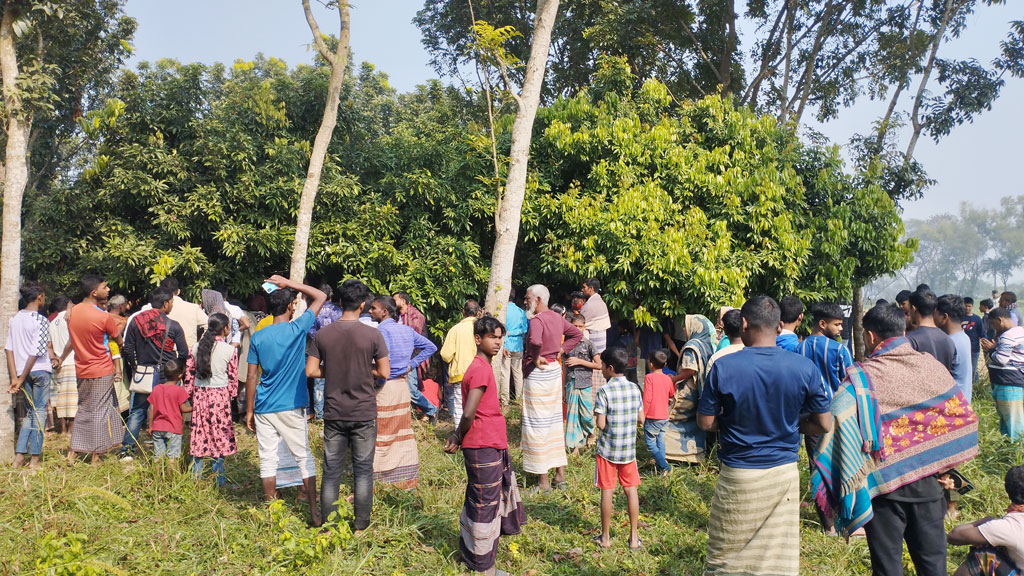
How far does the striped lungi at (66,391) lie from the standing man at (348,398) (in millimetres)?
4248

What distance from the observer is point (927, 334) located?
5.20 meters

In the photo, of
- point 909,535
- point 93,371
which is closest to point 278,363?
point 93,371

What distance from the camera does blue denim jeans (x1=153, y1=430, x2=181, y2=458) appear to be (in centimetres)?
603

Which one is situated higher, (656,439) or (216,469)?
(656,439)

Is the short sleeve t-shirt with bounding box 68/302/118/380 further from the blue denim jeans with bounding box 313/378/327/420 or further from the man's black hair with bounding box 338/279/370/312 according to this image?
the man's black hair with bounding box 338/279/370/312

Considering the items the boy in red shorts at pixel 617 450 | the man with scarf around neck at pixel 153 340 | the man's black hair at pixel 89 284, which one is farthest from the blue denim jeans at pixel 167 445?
the boy in red shorts at pixel 617 450

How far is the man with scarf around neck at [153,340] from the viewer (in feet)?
21.0

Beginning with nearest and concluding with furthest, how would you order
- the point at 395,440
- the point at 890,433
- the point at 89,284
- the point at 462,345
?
the point at 890,433 → the point at 395,440 → the point at 89,284 → the point at 462,345

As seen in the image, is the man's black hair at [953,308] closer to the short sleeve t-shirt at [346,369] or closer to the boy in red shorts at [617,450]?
the boy in red shorts at [617,450]

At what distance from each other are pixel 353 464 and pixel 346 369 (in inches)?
27.6

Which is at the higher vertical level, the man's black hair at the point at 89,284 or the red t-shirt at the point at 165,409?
the man's black hair at the point at 89,284

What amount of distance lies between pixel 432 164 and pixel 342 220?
68.3 inches

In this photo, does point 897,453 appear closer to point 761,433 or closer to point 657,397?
point 761,433

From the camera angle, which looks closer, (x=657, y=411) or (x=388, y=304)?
(x=657, y=411)
